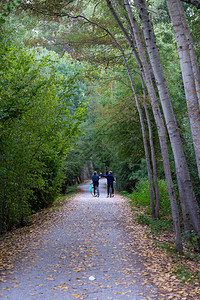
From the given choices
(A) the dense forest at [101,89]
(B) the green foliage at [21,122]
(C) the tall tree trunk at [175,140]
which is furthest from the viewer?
(B) the green foliage at [21,122]

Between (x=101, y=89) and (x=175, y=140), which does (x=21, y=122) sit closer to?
(x=175, y=140)

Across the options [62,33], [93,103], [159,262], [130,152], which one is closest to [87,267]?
[159,262]

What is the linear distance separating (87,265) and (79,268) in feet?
0.81

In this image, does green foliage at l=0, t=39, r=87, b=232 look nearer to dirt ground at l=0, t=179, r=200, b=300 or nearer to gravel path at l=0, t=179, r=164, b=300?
dirt ground at l=0, t=179, r=200, b=300

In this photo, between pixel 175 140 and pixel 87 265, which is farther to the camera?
pixel 175 140

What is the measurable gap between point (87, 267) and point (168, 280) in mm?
1662

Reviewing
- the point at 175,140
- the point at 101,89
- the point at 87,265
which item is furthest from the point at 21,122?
the point at 101,89

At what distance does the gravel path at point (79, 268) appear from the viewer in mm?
5166

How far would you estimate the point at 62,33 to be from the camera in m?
11.9

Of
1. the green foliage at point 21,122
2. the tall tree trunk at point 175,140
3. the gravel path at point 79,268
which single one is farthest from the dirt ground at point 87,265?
the green foliage at point 21,122

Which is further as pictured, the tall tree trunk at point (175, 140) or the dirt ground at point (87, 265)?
the tall tree trunk at point (175, 140)

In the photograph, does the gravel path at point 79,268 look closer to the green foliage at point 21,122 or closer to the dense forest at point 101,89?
the dense forest at point 101,89

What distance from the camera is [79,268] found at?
6.57 meters

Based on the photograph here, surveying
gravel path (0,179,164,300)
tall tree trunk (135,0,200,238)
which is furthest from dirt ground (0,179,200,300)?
tall tree trunk (135,0,200,238)
